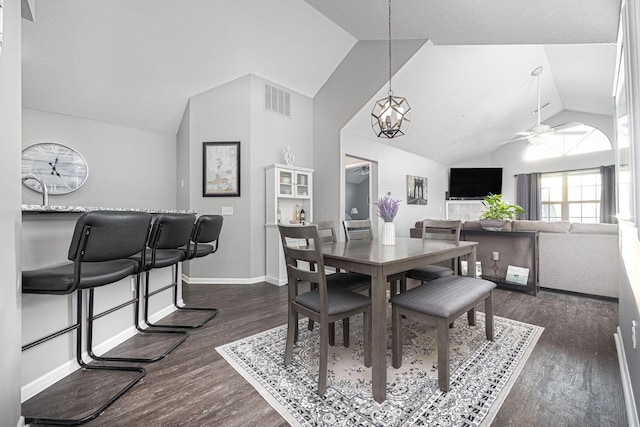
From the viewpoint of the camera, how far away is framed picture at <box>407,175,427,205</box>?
6.46 m

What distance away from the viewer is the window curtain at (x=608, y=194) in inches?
247

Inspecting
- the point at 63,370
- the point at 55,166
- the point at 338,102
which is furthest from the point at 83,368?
the point at 338,102

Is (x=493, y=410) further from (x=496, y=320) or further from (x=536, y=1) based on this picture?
(x=536, y=1)

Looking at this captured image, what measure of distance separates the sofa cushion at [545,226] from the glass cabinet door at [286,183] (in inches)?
127

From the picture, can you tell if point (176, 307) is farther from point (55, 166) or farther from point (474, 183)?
point (474, 183)

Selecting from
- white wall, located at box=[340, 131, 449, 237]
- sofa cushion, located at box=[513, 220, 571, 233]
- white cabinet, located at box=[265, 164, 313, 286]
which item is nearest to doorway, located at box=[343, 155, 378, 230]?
white wall, located at box=[340, 131, 449, 237]

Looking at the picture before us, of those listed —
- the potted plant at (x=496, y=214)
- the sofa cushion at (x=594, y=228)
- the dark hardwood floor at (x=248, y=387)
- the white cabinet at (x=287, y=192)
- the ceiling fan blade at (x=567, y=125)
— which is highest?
the ceiling fan blade at (x=567, y=125)

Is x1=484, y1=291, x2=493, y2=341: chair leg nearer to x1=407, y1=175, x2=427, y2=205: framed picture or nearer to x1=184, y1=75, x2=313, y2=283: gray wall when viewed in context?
x1=184, y1=75, x2=313, y2=283: gray wall

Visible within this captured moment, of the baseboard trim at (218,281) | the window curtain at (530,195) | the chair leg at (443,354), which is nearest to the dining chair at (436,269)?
→ the chair leg at (443,354)

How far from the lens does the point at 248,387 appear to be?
1.64m

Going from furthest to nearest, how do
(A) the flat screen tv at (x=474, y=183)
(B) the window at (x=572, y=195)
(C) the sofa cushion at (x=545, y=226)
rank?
(A) the flat screen tv at (x=474, y=183) < (B) the window at (x=572, y=195) < (C) the sofa cushion at (x=545, y=226)

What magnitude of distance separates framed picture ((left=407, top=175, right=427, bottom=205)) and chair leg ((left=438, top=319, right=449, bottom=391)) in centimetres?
514

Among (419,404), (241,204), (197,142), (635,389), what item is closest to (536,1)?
(635,389)

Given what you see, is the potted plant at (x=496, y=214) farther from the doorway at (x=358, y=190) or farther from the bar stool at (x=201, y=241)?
the bar stool at (x=201, y=241)
